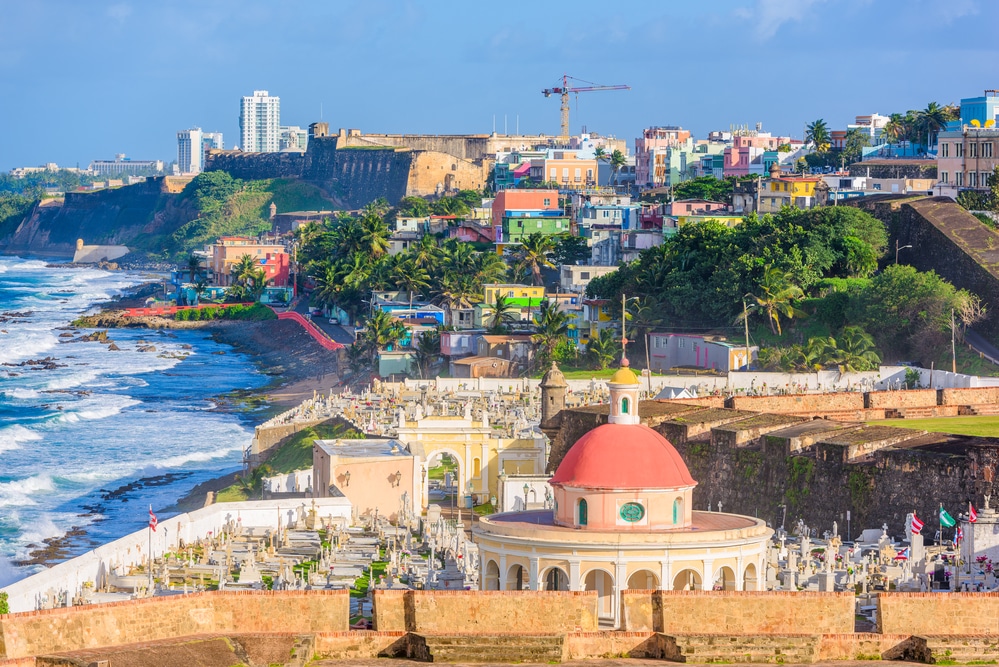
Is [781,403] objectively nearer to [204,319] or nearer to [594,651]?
[594,651]

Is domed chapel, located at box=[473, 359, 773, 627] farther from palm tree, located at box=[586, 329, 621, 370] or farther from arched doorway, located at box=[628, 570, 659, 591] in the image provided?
palm tree, located at box=[586, 329, 621, 370]

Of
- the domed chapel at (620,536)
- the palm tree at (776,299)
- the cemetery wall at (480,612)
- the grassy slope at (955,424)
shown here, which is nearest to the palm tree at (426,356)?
the palm tree at (776,299)

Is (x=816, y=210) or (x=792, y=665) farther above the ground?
(x=816, y=210)

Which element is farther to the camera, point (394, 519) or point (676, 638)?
point (394, 519)

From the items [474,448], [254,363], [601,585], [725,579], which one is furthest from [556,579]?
[254,363]

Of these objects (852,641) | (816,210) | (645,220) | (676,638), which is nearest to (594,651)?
(676,638)

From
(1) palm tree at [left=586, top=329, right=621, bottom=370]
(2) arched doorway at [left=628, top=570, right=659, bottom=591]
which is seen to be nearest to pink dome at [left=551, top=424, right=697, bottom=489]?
(2) arched doorway at [left=628, top=570, right=659, bottom=591]
